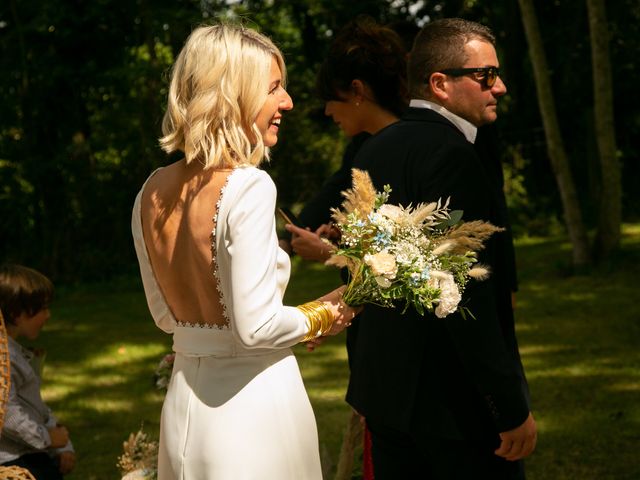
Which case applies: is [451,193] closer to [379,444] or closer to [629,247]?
[379,444]

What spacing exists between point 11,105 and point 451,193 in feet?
44.1

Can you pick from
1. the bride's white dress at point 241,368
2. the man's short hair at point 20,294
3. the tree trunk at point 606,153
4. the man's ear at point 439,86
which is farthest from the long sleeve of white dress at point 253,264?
the tree trunk at point 606,153

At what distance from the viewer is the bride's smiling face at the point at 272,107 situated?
296 cm

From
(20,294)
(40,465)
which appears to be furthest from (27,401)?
(20,294)

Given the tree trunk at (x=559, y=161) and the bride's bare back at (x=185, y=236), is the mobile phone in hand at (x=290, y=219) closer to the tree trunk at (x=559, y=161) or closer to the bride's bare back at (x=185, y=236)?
the bride's bare back at (x=185, y=236)

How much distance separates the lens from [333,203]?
482 cm

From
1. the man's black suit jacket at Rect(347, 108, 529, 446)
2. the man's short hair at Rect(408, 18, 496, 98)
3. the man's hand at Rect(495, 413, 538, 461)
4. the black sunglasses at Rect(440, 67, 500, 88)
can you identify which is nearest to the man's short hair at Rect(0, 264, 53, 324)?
the man's black suit jacket at Rect(347, 108, 529, 446)

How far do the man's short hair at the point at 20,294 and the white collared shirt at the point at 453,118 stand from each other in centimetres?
207

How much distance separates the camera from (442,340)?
3311 millimetres

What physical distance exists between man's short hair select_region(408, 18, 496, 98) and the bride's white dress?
3.24 ft

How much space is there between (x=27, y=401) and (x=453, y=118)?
2.36 metres

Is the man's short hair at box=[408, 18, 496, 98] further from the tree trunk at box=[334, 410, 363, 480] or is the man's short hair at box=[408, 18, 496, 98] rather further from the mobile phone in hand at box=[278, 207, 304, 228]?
the tree trunk at box=[334, 410, 363, 480]

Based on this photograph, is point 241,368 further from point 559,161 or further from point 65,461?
point 559,161

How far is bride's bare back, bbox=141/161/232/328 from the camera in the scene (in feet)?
9.35
